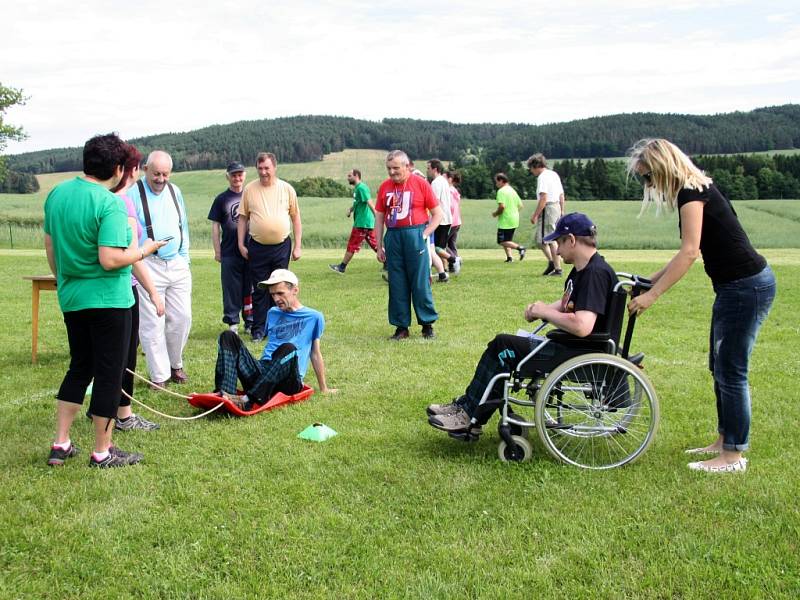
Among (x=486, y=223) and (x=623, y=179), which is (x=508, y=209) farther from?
(x=623, y=179)

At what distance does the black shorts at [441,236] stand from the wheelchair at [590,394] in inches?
430

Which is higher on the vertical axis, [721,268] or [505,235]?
[721,268]

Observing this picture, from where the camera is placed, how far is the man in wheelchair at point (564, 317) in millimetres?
4836

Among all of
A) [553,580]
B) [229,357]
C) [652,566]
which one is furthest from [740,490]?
[229,357]

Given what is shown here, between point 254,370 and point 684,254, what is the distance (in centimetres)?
349

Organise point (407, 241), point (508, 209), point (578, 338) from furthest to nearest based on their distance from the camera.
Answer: point (508, 209), point (407, 241), point (578, 338)

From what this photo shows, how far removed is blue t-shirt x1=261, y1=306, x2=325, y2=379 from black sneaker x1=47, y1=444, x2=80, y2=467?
1828 millimetres

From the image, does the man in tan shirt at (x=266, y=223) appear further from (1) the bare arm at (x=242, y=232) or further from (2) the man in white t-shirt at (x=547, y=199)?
(2) the man in white t-shirt at (x=547, y=199)

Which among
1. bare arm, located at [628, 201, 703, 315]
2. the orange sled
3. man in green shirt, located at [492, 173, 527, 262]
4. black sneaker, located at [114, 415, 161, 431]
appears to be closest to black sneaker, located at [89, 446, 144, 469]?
black sneaker, located at [114, 415, 161, 431]

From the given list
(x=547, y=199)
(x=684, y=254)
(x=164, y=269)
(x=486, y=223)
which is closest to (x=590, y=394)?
(x=684, y=254)

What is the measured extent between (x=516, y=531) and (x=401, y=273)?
572 cm

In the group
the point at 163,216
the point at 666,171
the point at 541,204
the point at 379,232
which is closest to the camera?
the point at 666,171

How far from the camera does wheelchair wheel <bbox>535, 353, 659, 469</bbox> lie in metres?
4.77

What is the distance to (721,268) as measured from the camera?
4.77 m
